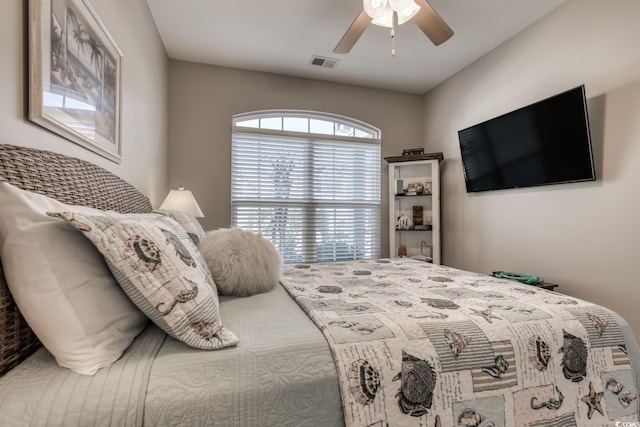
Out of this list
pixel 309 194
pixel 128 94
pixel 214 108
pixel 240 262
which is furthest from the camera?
pixel 309 194

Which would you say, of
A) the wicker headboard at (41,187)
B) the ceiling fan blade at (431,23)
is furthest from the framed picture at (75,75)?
the ceiling fan blade at (431,23)

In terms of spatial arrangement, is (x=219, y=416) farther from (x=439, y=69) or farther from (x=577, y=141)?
(x=439, y=69)

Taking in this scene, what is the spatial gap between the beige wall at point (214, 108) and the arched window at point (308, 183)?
0.12m

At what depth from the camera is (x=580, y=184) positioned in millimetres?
2289

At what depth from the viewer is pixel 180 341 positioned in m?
0.87

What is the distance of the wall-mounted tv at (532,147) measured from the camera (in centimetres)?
220

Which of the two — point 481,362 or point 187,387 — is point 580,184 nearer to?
point 481,362

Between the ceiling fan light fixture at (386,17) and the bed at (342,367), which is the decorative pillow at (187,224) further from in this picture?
the ceiling fan light fixture at (386,17)

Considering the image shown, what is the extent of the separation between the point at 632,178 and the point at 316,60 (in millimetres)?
2843

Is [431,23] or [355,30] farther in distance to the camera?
[355,30]

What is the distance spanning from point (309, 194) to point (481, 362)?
300 centimetres

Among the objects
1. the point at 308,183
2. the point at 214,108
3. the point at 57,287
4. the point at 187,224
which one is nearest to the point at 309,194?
the point at 308,183

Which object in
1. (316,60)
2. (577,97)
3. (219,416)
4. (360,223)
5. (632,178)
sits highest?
(316,60)

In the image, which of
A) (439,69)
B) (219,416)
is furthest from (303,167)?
(219,416)
